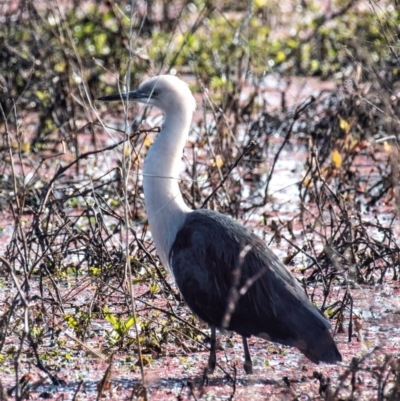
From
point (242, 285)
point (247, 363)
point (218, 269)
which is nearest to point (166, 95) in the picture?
point (218, 269)

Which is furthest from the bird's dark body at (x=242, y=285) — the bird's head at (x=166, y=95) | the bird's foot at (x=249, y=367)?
the bird's head at (x=166, y=95)

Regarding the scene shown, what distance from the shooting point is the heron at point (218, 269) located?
4449 millimetres

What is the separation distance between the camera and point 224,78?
872 centimetres

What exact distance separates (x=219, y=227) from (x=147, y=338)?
627 mm

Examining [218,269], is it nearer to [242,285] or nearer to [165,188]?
[242,285]

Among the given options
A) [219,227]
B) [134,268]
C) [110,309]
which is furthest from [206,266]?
[134,268]

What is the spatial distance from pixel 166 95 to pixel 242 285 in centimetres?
116

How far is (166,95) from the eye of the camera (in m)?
5.22

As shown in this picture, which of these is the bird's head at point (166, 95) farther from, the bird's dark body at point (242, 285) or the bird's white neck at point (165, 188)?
the bird's dark body at point (242, 285)

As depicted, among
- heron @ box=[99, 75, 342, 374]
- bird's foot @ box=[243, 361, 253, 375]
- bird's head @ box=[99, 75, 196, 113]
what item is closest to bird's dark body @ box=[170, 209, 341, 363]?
heron @ box=[99, 75, 342, 374]

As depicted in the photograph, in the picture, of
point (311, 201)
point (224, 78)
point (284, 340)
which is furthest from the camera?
point (224, 78)

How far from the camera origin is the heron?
4449mm

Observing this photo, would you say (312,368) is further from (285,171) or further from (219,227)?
(285,171)

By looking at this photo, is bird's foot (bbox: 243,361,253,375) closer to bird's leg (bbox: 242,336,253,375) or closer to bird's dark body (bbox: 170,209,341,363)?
bird's leg (bbox: 242,336,253,375)
